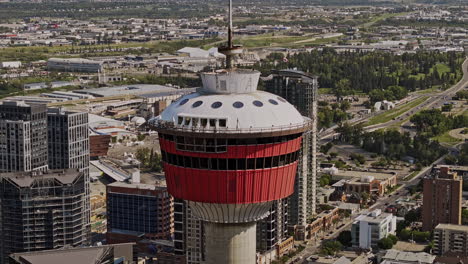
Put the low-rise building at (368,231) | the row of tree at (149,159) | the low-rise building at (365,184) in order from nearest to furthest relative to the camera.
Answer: the low-rise building at (368,231) → the low-rise building at (365,184) → the row of tree at (149,159)

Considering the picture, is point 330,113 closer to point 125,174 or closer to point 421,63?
point 125,174

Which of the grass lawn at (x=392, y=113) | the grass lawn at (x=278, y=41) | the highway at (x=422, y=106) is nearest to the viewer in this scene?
the highway at (x=422, y=106)

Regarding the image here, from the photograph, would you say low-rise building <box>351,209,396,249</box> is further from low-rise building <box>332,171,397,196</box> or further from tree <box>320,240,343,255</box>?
low-rise building <box>332,171,397,196</box>

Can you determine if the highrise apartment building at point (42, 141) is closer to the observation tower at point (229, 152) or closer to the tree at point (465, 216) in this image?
the tree at point (465, 216)

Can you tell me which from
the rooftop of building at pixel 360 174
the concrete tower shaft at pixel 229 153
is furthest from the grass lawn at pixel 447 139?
the concrete tower shaft at pixel 229 153

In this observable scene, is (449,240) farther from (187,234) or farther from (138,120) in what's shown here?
(138,120)

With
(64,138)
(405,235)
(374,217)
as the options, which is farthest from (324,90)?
(64,138)

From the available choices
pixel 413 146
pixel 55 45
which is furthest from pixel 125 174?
pixel 55 45

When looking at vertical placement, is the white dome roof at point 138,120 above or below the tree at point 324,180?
above
